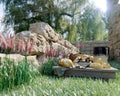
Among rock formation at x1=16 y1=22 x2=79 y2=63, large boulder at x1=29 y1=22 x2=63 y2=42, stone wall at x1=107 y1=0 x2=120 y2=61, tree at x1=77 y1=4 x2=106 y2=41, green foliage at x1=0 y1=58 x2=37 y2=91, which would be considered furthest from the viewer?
tree at x1=77 y1=4 x2=106 y2=41

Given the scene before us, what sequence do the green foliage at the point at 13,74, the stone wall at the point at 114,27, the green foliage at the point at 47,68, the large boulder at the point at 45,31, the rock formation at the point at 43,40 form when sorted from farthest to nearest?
1. the stone wall at the point at 114,27
2. the large boulder at the point at 45,31
3. the rock formation at the point at 43,40
4. the green foliage at the point at 47,68
5. the green foliage at the point at 13,74

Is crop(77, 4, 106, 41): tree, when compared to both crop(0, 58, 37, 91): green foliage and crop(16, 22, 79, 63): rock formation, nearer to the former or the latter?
crop(16, 22, 79, 63): rock formation

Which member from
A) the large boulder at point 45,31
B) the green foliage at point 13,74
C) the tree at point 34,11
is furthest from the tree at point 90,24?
the green foliage at point 13,74

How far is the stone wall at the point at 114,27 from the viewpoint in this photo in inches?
374

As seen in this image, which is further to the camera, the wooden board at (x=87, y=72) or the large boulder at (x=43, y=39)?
the large boulder at (x=43, y=39)

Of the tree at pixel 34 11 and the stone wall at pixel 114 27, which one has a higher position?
the tree at pixel 34 11

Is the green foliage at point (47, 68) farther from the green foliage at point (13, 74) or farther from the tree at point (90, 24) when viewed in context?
the tree at point (90, 24)

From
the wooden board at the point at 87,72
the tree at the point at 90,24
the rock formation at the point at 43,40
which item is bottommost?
the wooden board at the point at 87,72

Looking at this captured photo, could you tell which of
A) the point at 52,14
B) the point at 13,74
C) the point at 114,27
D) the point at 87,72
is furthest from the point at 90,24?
the point at 13,74

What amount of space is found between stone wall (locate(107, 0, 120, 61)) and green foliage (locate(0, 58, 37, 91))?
6302 mm

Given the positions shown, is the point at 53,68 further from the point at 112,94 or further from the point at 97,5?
the point at 97,5

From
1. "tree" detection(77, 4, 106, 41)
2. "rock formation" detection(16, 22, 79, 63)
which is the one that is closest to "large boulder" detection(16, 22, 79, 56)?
"rock formation" detection(16, 22, 79, 63)

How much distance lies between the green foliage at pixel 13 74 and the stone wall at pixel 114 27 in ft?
20.7

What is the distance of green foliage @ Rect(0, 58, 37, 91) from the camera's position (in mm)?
3375
